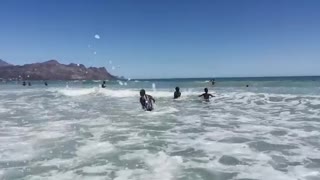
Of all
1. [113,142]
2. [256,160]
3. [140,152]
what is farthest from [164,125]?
[256,160]

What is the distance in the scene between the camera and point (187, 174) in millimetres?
7879

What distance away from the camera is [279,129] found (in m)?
13.8

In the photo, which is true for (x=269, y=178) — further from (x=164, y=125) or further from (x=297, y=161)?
(x=164, y=125)

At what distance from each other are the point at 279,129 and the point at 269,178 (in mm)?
6580

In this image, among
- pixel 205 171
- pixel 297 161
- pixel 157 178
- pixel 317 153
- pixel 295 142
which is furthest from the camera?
pixel 295 142

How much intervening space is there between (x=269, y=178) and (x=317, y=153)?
2726 millimetres

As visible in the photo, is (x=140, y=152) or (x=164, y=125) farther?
(x=164, y=125)

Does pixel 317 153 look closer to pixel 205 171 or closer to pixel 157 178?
pixel 205 171

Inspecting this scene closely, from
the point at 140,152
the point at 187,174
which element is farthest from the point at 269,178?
the point at 140,152

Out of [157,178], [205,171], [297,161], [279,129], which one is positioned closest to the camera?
[157,178]

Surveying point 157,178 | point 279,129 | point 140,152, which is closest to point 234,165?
point 157,178

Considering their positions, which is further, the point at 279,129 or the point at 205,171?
the point at 279,129

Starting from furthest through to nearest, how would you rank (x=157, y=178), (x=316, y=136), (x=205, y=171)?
(x=316, y=136)
(x=205, y=171)
(x=157, y=178)

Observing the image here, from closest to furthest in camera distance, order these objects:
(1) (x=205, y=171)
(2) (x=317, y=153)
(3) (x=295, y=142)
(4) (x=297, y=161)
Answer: (1) (x=205, y=171) → (4) (x=297, y=161) → (2) (x=317, y=153) → (3) (x=295, y=142)
